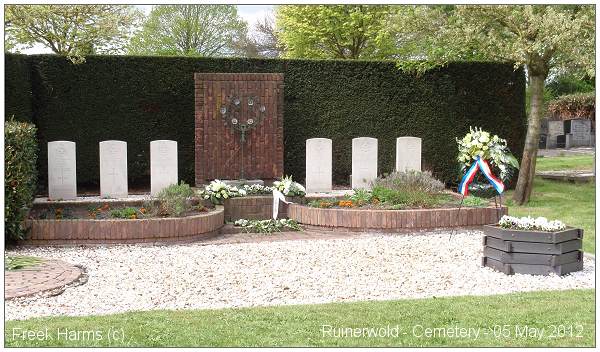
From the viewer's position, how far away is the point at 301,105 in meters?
17.0

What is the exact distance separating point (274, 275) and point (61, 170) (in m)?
6.93

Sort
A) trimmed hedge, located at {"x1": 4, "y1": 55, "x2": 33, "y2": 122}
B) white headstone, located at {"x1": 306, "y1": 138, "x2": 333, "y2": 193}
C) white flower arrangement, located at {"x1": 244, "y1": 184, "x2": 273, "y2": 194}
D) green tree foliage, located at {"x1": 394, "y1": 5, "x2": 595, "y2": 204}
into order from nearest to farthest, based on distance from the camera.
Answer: white flower arrangement, located at {"x1": 244, "y1": 184, "x2": 273, "y2": 194}, green tree foliage, located at {"x1": 394, "y1": 5, "x2": 595, "y2": 204}, white headstone, located at {"x1": 306, "y1": 138, "x2": 333, "y2": 193}, trimmed hedge, located at {"x1": 4, "y1": 55, "x2": 33, "y2": 122}

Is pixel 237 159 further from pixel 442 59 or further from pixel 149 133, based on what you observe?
pixel 442 59

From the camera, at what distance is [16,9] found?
A: 14.0 meters

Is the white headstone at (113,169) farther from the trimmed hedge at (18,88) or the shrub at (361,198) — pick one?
Answer: the shrub at (361,198)

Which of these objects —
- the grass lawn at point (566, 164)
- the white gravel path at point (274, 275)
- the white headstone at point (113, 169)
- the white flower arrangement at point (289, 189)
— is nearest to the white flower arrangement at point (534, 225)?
the white gravel path at point (274, 275)

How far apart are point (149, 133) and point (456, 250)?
29.5 feet

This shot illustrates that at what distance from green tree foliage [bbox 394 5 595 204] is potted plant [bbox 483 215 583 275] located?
19.1 feet

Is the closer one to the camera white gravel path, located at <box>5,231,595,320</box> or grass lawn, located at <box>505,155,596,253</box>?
white gravel path, located at <box>5,231,595,320</box>

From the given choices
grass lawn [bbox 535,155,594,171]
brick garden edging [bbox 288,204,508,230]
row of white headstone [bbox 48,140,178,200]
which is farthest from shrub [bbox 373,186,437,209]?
grass lawn [bbox 535,155,594,171]

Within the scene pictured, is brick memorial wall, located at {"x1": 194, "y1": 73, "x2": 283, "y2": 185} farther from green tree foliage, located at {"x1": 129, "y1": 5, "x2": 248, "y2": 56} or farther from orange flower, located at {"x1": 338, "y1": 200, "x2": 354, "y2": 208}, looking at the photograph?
green tree foliage, located at {"x1": 129, "y1": 5, "x2": 248, "y2": 56}

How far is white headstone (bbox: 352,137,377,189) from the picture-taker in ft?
46.5

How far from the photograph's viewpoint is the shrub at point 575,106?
33.6 metres

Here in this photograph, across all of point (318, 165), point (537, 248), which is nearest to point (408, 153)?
point (318, 165)
